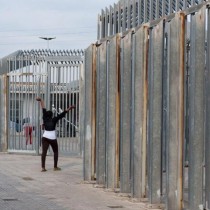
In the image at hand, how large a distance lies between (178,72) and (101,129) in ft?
11.8

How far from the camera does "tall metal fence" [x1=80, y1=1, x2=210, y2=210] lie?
355 inches

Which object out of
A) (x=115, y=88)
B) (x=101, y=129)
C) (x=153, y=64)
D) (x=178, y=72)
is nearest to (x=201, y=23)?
(x=178, y=72)

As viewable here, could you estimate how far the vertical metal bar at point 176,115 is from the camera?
9453 millimetres

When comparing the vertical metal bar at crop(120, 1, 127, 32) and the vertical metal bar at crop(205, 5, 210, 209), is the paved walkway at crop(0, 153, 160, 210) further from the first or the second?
the vertical metal bar at crop(120, 1, 127, 32)

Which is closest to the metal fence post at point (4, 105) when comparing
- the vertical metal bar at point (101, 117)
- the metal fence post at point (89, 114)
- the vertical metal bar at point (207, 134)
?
the metal fence post at point (89, 114)

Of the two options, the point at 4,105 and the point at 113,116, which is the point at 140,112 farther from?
the point at 4,105

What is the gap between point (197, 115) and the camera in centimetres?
903

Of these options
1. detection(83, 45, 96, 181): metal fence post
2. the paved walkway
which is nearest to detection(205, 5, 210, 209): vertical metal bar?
the paved walkway

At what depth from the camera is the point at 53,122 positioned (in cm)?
1556

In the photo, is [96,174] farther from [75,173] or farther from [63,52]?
[63,52]

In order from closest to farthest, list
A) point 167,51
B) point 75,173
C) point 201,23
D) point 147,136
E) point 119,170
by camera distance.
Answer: point 201,23 → point 167,51 → point 147,136 → point 119,170 → point 75,173

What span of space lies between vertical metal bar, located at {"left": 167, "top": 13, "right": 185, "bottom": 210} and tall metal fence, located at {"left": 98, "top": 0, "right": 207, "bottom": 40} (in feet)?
3.87

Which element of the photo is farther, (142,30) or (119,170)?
(119,170)

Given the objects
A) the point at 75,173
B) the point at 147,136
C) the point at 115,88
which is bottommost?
the point at 75,173
